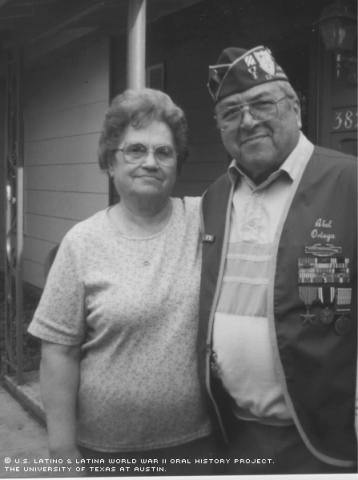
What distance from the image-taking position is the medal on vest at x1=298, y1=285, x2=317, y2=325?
1780 millimetres

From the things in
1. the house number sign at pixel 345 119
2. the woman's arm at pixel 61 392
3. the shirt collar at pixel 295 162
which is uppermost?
the house number sign at pixel 345 119

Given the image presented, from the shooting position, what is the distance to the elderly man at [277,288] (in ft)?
5.84

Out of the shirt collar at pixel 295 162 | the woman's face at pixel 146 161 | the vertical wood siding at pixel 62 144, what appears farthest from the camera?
the vertical wood siding at pixel 62 144

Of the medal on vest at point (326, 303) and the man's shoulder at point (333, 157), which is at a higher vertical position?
the man's shoulder at point (333, 157)

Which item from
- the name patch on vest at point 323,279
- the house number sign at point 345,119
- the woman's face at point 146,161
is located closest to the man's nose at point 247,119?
the woman's face at point 146,161

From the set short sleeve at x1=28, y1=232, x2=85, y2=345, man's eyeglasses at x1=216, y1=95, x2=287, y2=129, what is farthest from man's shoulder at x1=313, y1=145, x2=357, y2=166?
short sleeve at x1=28, y1=232, x2=85, y2=345

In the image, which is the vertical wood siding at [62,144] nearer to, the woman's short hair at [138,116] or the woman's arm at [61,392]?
the woman's short hair at [138,116]

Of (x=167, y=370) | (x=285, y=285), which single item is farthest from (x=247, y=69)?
(x=167, y=370)

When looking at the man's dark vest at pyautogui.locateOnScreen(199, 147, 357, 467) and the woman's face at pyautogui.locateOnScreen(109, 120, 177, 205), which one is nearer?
the man's dark vest at pyautogui.locateOnScreen(199, 147, 357, 467)

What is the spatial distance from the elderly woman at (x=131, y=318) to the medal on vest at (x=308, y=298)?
0.35 metres

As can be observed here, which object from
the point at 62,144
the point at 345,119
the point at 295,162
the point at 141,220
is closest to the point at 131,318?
the point at 141,220

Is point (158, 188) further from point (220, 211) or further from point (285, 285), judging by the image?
point (285, 285)

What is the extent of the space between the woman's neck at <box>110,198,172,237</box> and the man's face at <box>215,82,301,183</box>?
329 millimetres

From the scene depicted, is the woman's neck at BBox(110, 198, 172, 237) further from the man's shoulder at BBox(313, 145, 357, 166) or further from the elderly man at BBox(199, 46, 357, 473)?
the man's shoulder at BBox(313, 145, 357, 166)
